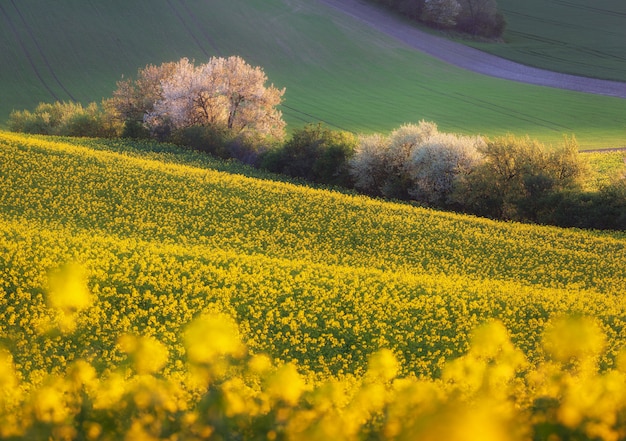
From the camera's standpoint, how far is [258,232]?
100.0 feet

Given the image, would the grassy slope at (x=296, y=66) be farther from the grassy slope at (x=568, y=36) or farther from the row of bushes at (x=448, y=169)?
the row of bushes at (x=448, y=169)

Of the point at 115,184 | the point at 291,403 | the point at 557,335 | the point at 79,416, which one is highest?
the point at 557,335

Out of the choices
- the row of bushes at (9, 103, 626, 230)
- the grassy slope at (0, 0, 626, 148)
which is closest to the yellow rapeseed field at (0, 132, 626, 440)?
the row of bushes at (9, 103, 626, 230)

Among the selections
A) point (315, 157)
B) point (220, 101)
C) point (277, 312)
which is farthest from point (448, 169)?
point (277, 312)

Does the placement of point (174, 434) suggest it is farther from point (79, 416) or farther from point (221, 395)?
point (79, 416)

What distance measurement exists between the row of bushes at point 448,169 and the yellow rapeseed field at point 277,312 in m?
3.04

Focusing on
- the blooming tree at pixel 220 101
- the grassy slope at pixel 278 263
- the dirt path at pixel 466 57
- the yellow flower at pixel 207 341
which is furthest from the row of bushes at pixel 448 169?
the dirt path at pixel 466 57

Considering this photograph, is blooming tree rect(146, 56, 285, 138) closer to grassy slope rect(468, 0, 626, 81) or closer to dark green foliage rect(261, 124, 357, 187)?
dark green foliage rect(261, 124, 357, 187)

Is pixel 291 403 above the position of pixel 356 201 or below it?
above

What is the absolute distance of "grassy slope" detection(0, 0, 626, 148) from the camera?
73.1 meters

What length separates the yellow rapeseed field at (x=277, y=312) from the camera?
5566 millimetres

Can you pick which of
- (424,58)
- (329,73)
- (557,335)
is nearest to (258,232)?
(557,335)

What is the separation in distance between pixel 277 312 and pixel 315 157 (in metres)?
30.3

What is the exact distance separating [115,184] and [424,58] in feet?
216
